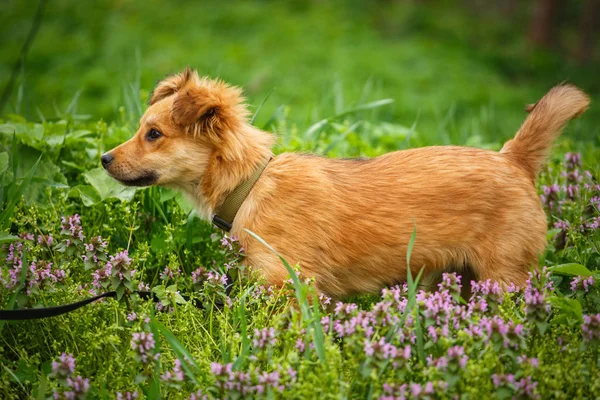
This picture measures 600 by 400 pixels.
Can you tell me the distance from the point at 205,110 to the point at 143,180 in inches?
20.7

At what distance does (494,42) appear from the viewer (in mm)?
14594

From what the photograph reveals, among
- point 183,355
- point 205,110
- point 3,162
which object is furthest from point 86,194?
point 183,355

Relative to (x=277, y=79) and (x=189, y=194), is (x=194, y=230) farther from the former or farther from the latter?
(x=277, y=79)

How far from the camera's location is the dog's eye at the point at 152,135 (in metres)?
3.75

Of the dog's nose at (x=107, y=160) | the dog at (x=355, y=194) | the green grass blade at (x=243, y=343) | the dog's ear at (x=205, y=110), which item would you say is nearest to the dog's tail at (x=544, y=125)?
the dog at (x=355, y=194)

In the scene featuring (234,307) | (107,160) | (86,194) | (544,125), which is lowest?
(234,307)

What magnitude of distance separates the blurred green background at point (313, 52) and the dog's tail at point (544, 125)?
3.98 metres

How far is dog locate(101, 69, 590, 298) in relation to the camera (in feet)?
11.6

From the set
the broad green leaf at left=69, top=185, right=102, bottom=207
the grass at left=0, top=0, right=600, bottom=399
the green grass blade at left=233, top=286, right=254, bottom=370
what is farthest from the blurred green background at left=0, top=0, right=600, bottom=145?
the green grass blade at left=233, top=286, right=254, bottom=370

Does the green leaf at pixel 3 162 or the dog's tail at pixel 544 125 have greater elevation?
the dog's tail at pixel 544 125

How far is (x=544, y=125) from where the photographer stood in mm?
3775

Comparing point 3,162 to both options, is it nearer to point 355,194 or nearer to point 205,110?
point 205,110

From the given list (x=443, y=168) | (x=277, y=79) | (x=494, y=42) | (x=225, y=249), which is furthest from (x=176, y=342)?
(x=494, y=42)

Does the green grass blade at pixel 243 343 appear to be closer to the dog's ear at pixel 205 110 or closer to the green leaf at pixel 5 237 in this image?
the dog's ear at pixel 205 110
